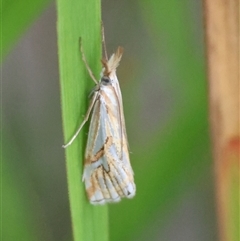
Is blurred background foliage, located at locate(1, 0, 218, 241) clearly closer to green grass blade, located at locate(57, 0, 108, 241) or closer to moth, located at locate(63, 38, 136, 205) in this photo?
moth, located at locate(63, 38, 136, 205)

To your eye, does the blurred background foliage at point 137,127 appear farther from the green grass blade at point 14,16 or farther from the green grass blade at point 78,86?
the green grass blade at point 78,86

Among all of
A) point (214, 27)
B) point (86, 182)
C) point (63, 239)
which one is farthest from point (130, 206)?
point (214, 27)

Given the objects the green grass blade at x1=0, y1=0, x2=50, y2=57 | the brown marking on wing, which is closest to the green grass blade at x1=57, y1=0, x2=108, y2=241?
the brown marking on wing

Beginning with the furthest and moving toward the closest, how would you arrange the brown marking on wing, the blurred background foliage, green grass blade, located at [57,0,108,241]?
the blurred background foliage < the brown marking on wing < green grass blade, located at [57,0,108,241]

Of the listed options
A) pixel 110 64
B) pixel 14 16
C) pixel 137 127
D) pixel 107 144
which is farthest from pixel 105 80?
pixel 137 127

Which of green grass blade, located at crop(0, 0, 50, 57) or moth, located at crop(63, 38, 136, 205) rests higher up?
green grass blade, located at crop(0, 0, 50, 57)

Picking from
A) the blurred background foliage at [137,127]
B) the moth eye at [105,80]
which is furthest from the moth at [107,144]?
the blurred background foliage at [137,127]

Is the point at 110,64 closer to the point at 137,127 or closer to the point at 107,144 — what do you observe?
the point at 107,144

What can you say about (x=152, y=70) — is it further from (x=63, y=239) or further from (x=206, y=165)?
(x=63, y=239)
